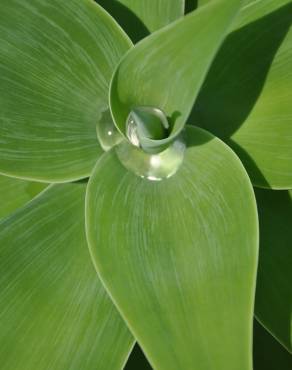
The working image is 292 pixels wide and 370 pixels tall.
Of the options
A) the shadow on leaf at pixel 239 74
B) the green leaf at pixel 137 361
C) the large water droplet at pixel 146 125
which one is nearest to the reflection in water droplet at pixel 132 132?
the large water droplet at pixel 146 125

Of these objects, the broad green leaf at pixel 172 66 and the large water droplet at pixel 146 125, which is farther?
the large water droplet at pixel 146 125

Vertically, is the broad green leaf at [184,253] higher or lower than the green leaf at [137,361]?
higher

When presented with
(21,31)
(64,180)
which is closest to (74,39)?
(21,31)

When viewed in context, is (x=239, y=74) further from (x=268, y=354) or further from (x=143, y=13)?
(x=268, y=354)

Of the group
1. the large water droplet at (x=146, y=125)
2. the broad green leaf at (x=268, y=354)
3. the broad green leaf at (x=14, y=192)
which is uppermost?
the large water droplet at (x=146, y=125)

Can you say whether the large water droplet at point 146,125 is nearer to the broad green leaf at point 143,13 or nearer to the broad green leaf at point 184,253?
the broad green leaf at point 184,253

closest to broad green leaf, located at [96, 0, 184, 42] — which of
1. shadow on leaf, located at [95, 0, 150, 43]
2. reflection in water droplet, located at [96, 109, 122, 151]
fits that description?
shadow on leaf, located at [95, 0, 150, 43]

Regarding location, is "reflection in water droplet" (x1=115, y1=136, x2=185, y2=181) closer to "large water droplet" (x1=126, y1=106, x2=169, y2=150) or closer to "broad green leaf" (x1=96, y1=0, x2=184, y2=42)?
"large water droplet" (x1=126, y1=106, x2=169, y2=150)
